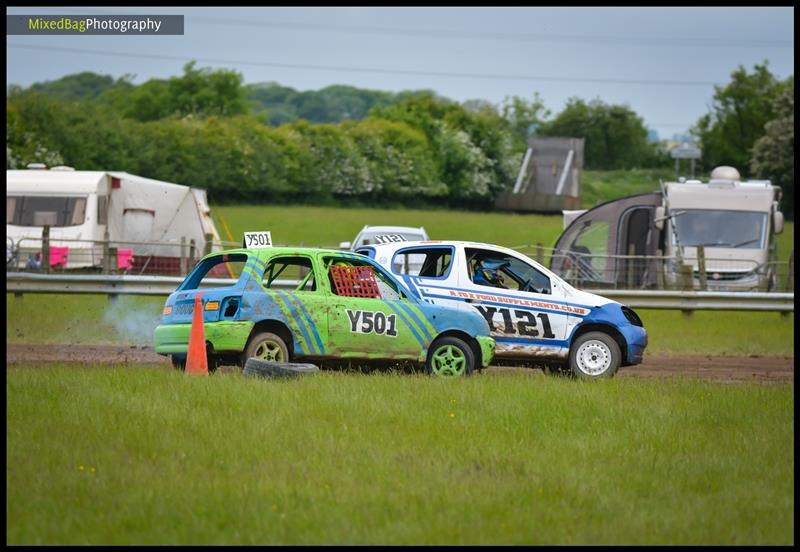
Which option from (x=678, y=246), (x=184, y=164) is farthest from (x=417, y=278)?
(x=184, y=164)

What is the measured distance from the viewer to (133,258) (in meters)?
29.5

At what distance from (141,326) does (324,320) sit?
6.95m

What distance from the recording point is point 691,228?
30531 millimetres

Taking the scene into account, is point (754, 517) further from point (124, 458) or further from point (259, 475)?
point (124, 458)

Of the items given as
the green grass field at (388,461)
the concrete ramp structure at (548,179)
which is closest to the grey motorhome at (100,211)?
the green grass field at (388,461)

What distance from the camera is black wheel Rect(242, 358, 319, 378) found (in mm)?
13430

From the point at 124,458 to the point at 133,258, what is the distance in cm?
2020

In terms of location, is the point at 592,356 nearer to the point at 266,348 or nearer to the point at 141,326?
the point at 266,348

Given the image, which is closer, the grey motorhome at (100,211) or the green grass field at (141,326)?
the green grass field at (141,326)

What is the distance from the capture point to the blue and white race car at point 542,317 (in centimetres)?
1591

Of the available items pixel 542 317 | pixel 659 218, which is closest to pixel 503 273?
pixel 542 317

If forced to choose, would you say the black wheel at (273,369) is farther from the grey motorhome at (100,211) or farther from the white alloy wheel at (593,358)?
the grey motorhome at (100,211)

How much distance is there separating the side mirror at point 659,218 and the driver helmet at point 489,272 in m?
13.3

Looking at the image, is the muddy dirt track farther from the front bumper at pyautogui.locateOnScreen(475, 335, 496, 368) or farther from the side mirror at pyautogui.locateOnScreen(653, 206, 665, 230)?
the side mirror at pyautogui.locateOnScreen(653, 206, 665, 230)
